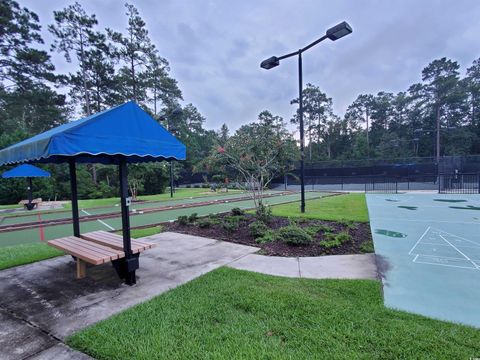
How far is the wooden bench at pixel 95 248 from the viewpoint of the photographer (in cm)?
327

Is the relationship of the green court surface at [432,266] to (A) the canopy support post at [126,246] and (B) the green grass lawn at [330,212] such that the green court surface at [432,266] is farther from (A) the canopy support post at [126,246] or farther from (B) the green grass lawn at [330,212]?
(A) the canopy support post at [126,246]

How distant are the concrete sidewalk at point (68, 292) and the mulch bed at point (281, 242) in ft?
1.79

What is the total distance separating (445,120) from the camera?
44438 millimetres

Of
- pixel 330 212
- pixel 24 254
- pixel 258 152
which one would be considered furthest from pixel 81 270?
pixel 330 212

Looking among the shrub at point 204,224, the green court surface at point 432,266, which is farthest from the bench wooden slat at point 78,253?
the green court surface at point 432,266

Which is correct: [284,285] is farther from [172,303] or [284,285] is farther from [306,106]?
[306,106]

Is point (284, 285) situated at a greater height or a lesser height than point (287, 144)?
lesser

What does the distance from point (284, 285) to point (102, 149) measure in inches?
111

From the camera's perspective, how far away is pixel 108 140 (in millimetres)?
2943

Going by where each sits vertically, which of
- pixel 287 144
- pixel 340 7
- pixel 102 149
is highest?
pixel 340 7

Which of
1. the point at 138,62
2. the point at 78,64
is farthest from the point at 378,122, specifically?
the point at 78,64

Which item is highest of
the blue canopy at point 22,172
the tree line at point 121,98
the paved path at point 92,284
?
the tree line at point 121,98

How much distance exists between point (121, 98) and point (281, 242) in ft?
87.1

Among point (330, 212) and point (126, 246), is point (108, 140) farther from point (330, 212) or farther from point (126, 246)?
point (330, 212)
